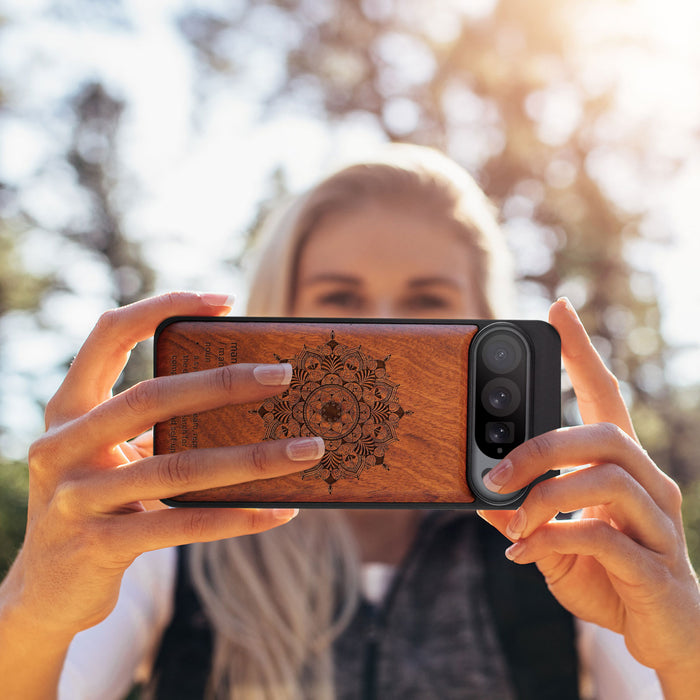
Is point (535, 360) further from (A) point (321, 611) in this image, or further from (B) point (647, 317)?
(B) point (647, 317)

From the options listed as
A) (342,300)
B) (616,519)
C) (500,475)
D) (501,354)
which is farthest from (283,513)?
(342,300)

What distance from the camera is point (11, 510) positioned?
743 cm

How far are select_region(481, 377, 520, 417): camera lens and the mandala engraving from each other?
0.70ft

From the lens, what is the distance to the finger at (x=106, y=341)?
1435 millimetres

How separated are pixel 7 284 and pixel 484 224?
11605 millimetres

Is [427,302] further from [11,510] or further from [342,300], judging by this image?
[11,510]

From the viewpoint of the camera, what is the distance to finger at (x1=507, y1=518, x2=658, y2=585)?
1.35 meters

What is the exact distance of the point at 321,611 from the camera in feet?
8.30

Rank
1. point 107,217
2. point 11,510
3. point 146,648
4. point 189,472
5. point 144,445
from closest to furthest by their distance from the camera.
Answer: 1. point 189,472
2. point 144,445
3. point 146,648
4. point 11,510
5. point 107,217

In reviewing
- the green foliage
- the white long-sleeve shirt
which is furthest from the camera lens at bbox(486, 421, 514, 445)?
the green foliage

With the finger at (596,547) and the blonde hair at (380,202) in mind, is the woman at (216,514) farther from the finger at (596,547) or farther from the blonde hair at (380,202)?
the blonde hair at (380,202)

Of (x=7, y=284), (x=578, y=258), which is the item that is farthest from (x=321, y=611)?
(x=7, y=284)

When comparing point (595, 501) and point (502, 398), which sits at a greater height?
point (502, 398)

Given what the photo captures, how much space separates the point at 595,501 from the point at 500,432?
0.27m
